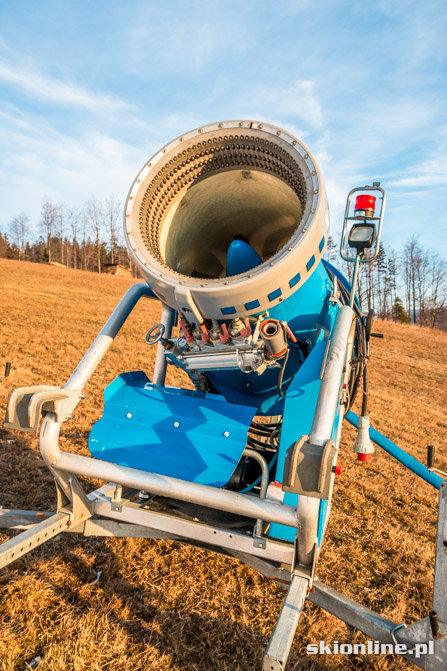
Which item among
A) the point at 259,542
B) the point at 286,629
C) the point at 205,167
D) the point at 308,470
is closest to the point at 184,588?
the point at 259,542

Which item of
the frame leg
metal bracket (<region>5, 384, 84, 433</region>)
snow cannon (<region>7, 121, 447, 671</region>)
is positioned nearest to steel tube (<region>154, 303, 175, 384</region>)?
snow cannon (<region>7, 121, 447, 671</region>)

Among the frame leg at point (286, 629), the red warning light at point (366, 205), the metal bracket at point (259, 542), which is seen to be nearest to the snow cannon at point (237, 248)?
the red warning light at point (366, 205)

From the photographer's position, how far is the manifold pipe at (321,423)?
72.4 inches

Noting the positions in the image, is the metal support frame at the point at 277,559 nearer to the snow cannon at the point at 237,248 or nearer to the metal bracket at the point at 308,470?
the metal bracket at the point at 308,470

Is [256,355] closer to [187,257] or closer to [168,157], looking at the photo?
[187,257]

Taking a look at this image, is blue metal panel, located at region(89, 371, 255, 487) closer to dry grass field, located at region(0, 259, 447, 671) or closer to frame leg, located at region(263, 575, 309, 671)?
frame leg, located at region(263, 575, 309, 671)

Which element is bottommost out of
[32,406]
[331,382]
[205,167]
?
[32,406]

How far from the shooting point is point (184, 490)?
80.6 inches

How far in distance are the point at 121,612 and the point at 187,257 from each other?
2231 mm

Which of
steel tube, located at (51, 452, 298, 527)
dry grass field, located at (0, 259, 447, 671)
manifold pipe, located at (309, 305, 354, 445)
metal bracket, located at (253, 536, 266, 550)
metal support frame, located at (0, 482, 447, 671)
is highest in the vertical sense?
manifold pipe, located at (309, 305, 354, 445)

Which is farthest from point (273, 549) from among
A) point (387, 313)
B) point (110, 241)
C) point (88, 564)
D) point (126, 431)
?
point (110, 241)

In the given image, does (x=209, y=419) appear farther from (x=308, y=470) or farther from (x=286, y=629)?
(x=286, y=629)

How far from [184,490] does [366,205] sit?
6.66 ft

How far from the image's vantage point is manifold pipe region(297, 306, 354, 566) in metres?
1.84
